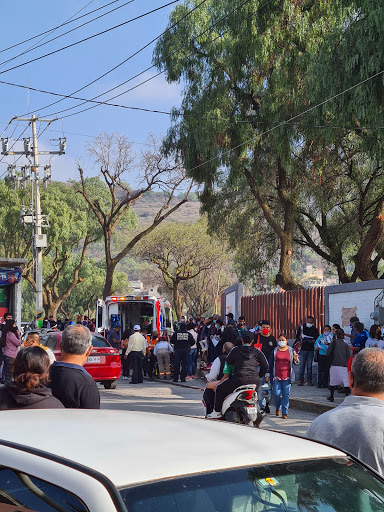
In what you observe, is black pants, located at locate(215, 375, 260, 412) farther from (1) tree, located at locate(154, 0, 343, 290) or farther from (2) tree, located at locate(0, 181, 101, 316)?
(2) tree, located at locate(0, 181, 101, 316)

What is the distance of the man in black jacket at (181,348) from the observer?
22125 millimetres

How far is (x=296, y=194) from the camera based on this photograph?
29281 millimetres

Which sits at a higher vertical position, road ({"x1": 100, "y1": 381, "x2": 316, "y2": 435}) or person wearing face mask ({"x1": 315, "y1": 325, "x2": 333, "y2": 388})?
person wearing face mask ({"x1": 315, "y1": 325, "x2": 333, "y2": 388})

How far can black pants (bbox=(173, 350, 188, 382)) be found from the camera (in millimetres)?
22250

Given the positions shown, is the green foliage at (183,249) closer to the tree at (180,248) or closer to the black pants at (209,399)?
the tree at (180,248)

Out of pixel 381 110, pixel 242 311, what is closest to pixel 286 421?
pixel 381 110

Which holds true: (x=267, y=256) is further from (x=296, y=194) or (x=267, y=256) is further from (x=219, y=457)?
(x=219, y=457)

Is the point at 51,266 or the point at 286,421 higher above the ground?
the point at 51,266

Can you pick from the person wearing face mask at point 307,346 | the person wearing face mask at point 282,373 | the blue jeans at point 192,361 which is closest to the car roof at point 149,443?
the person wearing face mask at point 282,373

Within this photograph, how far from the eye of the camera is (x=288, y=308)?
27.2m

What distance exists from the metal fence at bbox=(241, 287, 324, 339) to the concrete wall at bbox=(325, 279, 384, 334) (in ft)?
3.38

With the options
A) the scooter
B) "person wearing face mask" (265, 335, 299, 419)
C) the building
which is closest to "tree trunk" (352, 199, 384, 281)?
the building

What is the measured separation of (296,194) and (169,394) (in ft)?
40.7

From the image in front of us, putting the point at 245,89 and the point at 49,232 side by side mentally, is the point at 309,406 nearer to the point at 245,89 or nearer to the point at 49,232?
the point at 245,89
